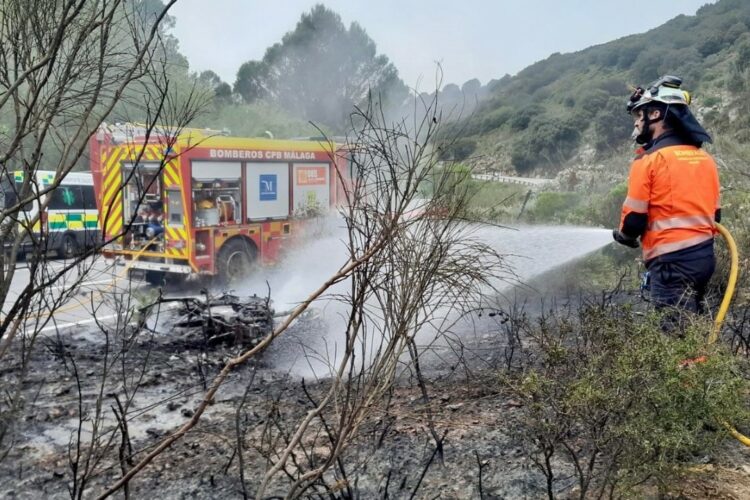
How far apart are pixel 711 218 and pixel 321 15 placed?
2626cm

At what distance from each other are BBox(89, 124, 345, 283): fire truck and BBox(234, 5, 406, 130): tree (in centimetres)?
1515

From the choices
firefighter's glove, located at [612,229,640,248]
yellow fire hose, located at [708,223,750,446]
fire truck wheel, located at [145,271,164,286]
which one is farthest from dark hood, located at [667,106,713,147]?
fire truck wheel, located at [145,271,164,286]

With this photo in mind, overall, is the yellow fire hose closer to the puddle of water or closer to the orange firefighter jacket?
the orange firefighter jacket

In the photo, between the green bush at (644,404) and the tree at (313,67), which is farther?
the tree at (313,67)

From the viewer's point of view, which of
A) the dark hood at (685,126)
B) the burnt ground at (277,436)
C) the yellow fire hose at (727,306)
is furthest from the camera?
the dark hood at (685,126)

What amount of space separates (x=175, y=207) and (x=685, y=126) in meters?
7.42

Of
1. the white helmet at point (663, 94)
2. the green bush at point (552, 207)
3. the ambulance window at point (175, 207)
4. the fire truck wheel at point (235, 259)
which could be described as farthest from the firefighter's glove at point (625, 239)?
the green bush at point (552, 207)

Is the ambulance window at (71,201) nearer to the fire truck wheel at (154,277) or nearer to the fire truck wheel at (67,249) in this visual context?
the fire truck wheel at (154,277)

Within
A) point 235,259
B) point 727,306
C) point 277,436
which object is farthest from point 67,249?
point 235,259

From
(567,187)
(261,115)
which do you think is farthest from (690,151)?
(261,115)

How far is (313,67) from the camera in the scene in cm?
2767

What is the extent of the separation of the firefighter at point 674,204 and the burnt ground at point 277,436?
888mm

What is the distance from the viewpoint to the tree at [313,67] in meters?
26.2

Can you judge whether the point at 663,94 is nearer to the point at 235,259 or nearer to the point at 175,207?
the point at 175,207
